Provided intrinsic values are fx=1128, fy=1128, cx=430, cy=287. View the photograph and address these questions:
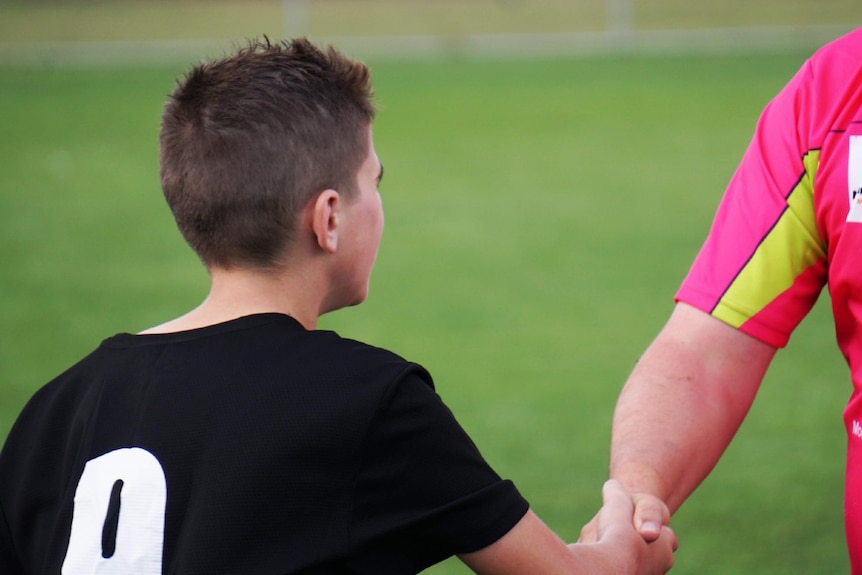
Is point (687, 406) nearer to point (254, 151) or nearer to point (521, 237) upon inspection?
Answer: point (254, 151)

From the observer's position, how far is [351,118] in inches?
72.7

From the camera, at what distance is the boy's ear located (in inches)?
68.8

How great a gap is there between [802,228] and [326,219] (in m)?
0.94

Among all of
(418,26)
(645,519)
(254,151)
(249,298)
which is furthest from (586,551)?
(418,26)

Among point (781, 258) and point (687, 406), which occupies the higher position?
point (781, 258)

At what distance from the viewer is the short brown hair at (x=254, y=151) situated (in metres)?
1.74

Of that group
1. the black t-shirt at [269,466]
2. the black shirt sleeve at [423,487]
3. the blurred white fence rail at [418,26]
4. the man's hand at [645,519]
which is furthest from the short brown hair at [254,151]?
the blurred white fence rail at [418,26]

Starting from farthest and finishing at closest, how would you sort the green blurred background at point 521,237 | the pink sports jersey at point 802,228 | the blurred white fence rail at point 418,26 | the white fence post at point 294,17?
1. the white fence post at point 294,17
2. the blurred white fence rail at point 418,26
3. the green blurred background at point 521,237
4. the pink sports jersey at point 802,228

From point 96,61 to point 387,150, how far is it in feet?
26.6

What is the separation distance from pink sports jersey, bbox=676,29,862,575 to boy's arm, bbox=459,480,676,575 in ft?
1.18

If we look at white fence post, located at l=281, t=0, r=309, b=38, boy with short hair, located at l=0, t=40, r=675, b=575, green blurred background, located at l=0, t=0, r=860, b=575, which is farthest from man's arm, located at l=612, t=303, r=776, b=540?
white fence post, located at l=281, t=0, r=309, b=38

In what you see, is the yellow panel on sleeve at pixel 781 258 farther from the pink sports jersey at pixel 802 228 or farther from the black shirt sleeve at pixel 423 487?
the black shirt sleeve at pixel 423 487

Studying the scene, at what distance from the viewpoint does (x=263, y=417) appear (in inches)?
62.1

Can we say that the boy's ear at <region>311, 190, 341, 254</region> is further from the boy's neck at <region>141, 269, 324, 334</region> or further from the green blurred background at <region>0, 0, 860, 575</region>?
the green blurred background at <region>0, 0, 860, 575</region>
